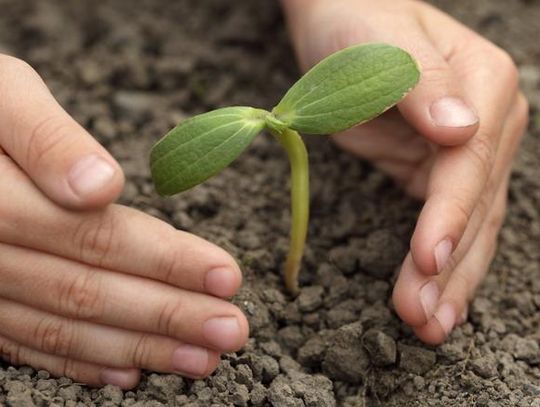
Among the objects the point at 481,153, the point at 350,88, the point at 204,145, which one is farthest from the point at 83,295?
the point at 481,153

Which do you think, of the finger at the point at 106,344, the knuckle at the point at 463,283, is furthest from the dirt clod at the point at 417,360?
the finger at the point at 106,344

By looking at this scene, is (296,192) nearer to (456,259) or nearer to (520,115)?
(456,259)

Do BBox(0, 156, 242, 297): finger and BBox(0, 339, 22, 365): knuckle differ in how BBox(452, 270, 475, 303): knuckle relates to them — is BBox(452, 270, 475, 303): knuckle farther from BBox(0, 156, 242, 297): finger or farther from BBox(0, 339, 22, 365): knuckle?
BBox(0, 339, 22, 365): knuckle

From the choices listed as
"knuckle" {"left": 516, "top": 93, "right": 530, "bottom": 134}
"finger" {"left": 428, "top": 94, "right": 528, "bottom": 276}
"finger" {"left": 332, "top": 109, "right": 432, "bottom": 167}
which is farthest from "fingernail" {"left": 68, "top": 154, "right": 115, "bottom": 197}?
"knuckle" {"left": 516, "top": 93, "right": 530, "bottom": 134}

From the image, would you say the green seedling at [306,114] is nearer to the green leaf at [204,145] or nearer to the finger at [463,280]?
the green leaf at [204,145]

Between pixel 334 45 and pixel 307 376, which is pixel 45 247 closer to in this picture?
pixel 307 376

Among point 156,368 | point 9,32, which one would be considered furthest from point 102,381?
point 9,32

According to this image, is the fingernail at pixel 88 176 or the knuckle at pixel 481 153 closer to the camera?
the fingernail at pixel 88 176
